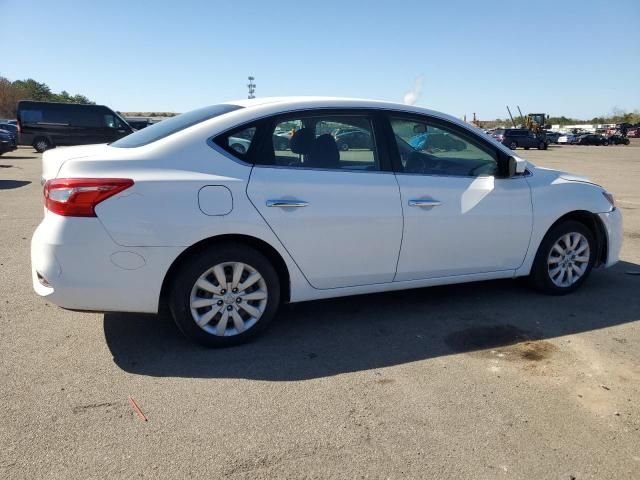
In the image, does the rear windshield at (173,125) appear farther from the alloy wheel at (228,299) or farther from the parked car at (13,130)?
the parked car at (13,130)

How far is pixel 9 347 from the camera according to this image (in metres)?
3.52

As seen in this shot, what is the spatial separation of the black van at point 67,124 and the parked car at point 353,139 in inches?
809

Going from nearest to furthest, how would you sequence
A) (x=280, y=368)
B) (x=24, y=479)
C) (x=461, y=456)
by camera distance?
(x=24, y=479) < (x=461, y=456) < (x=280, y=368)

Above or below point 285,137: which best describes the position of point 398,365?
below

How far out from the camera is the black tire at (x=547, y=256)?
4.59 meters

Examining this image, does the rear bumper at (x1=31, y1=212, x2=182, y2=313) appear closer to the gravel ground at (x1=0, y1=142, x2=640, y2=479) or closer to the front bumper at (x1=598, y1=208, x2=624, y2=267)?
the gravel ground at (x1=0, y1=142, x2=640, y2=479)

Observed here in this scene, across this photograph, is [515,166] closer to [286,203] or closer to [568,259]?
[568,259]

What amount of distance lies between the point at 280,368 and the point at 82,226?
1.48m

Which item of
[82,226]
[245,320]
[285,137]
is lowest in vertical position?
[245,320]

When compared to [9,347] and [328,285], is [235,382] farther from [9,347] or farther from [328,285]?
[9,347]

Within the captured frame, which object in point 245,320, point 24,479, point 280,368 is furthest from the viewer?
point 245,320

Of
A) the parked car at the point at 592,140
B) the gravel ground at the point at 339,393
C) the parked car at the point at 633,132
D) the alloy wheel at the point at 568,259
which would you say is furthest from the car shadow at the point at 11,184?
the parked car at the point at 633,132

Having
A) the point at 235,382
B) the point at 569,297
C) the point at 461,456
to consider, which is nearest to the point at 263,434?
the point at 235,382

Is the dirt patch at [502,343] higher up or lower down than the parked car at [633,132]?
lower down
